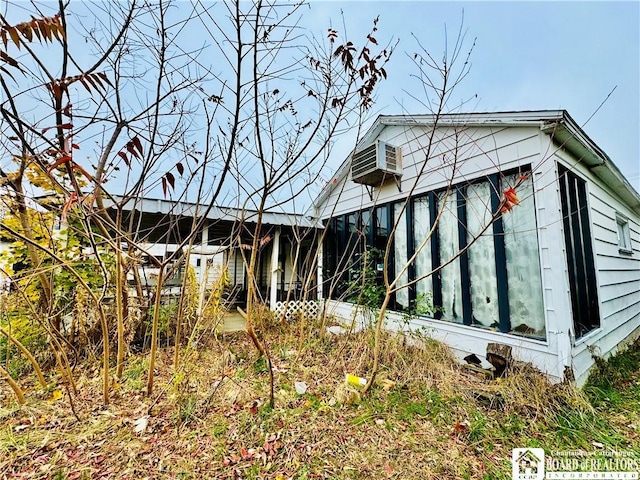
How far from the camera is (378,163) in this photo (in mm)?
5203

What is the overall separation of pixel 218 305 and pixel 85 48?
147 inches

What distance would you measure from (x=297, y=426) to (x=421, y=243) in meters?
3.44

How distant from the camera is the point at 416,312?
468 cm

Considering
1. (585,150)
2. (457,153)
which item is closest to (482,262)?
(457,153)

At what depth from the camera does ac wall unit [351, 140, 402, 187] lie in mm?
5254

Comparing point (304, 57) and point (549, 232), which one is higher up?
point (304, 57)

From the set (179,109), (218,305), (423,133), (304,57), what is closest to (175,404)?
(218,305)

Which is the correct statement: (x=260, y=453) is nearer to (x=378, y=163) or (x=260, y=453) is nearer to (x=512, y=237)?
(x=512, y=237)

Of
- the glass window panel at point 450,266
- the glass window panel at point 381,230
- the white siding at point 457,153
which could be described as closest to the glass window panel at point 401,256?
the glass window panel at point 381,230

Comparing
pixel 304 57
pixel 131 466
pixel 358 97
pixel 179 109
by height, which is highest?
pixel 304 57

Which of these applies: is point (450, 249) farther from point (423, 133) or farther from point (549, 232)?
point (423, 133)

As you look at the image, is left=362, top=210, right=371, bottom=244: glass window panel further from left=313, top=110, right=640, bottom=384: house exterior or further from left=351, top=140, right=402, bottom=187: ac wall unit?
left=351, top=140, right=402, bottom=187: ac wall unit

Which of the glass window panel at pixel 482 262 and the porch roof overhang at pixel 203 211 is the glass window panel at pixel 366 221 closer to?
the porch roof overhang at pixel 203 211

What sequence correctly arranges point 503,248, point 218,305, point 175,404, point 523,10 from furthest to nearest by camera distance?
point 218,305
point 523,10
point 503,248
point 175,404
